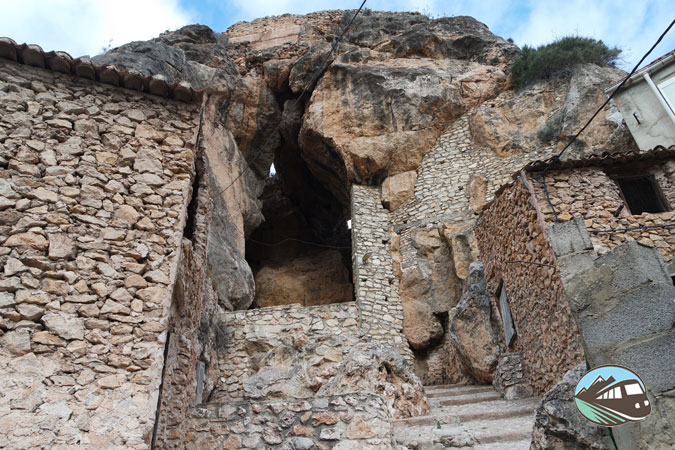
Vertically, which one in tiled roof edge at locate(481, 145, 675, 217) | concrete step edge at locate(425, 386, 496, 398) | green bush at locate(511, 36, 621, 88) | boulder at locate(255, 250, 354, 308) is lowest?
concrete step edge at locate(425, 386, 496, 398)

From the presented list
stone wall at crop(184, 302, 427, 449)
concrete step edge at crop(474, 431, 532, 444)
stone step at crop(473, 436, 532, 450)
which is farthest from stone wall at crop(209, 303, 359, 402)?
stone step at crop(473, 436, 532, 450)

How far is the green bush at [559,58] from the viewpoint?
16.1 metres

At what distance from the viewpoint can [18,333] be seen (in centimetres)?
398

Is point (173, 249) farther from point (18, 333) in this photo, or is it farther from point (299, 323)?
point (299, 323)

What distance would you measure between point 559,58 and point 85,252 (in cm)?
1576

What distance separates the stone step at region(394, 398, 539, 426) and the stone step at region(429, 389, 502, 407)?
35 centimetres

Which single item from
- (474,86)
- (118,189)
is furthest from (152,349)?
(474,86)

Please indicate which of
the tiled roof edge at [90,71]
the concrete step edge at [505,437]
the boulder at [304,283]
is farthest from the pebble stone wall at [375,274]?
the tiled roof edge at [90,71]

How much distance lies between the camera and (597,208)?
784 cm

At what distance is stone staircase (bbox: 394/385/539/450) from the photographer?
18.6 feet

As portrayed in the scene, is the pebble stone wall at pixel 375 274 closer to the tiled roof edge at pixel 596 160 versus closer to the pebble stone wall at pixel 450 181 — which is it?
the pebble stone wall at pixel 450 181

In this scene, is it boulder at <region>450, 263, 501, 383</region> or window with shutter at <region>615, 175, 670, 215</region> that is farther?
boulder at <region>450, 263, 501, 383</region>

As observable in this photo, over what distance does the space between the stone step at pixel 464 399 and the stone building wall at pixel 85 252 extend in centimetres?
505

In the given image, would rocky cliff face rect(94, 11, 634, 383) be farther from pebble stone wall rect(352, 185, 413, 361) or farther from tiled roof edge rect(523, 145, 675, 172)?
tiled roof edge rect(523, 145, 675, 172)
